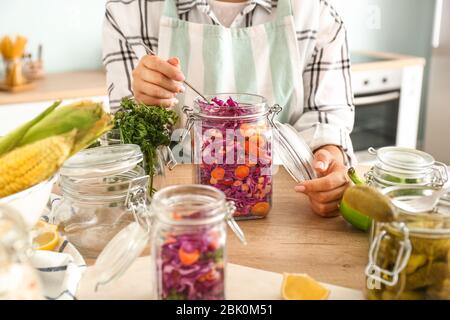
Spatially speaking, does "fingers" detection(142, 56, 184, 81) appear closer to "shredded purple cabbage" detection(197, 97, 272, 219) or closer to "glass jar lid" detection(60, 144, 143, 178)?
"shredded purple cabbage" detection(197, 97, 272, 219)

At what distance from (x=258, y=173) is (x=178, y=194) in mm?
264

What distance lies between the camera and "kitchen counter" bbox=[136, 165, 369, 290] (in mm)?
753

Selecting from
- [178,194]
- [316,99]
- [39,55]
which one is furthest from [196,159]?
[39,55]

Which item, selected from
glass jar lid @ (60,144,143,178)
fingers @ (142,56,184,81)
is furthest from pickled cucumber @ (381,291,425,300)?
fingers @ (142,56,184,81)

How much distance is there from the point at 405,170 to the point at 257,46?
0.63 m

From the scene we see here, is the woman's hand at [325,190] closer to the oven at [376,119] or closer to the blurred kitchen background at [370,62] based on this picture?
the blurred kitchen background at [370,62]

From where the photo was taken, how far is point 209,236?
611 mm

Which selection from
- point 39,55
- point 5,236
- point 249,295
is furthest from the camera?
point 39,55

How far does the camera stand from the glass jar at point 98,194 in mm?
798

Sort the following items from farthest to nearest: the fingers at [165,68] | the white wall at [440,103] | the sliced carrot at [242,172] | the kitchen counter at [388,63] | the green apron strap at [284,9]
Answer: the white wall at [440,103]
the kitchen counter at [388,63]
the green apron strap at [284,9]
the fingers at [165,68]
the sliced carrot at [242,172]

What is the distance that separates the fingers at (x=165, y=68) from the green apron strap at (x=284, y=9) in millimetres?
405

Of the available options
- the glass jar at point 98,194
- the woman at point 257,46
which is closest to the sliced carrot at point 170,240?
the glass jar at point 98,194

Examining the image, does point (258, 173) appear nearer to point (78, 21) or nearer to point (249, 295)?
point (249, 295)

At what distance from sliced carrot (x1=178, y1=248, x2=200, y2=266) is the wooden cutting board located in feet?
0.31
